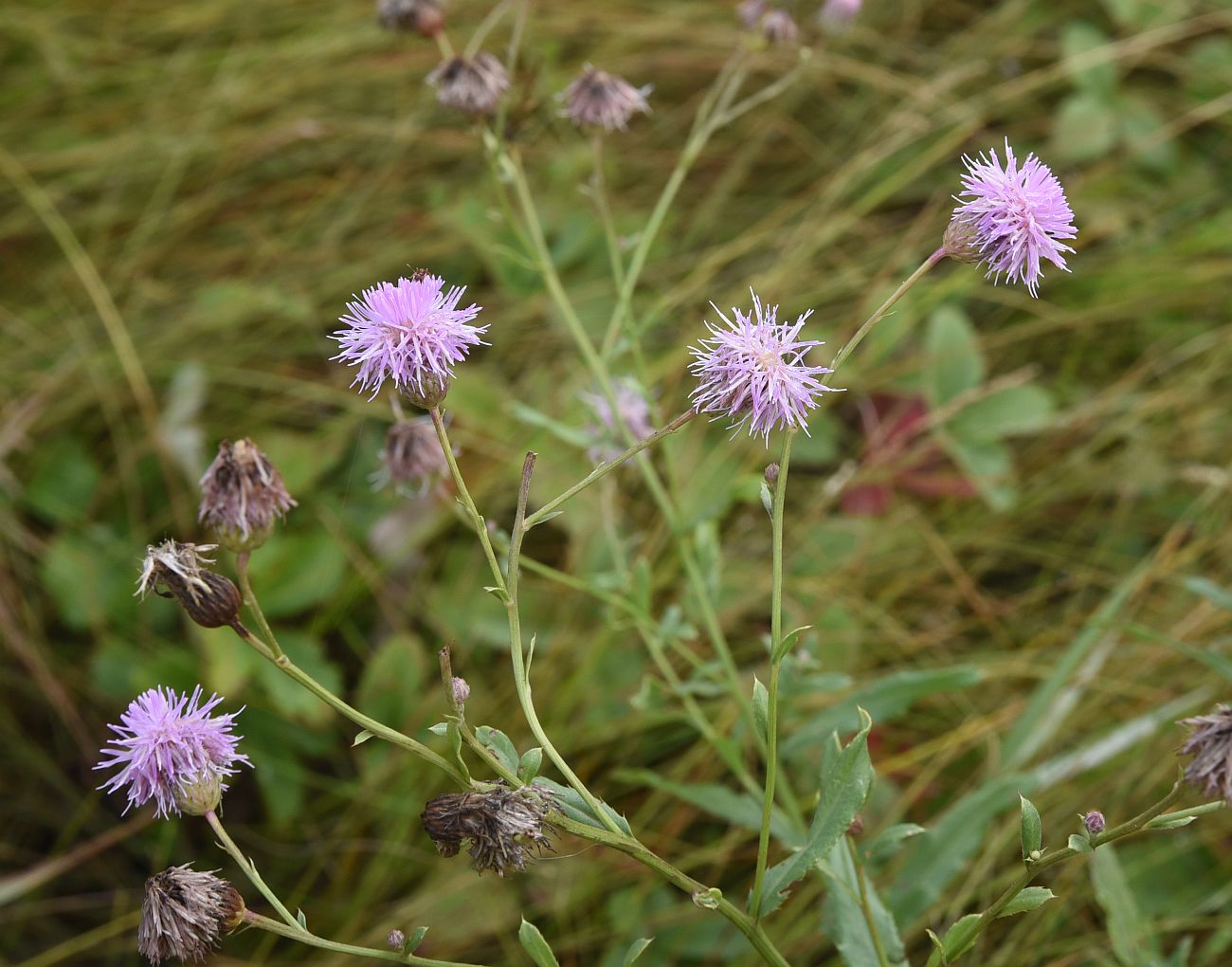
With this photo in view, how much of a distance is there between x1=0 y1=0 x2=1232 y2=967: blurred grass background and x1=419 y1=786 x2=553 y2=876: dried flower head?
58 centimetres

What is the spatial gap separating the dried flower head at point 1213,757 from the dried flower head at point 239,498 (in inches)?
35.3

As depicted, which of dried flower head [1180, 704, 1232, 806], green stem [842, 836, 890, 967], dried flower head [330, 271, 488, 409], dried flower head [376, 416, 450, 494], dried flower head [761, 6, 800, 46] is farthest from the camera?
dried flower head [761, 6, 800, 46]

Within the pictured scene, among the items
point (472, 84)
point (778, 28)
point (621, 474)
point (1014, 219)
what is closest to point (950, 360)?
point (621, 474)

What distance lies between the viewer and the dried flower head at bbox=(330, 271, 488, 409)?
3.79 ft

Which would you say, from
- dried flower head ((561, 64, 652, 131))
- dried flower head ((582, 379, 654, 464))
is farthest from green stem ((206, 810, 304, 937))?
dried flower head ((561, 64, 652, 131))

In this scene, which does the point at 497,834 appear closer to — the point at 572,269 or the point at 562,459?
the point at 562,459

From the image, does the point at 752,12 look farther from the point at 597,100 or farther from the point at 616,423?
the point at 616,423

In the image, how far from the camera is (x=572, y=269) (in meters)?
2.96

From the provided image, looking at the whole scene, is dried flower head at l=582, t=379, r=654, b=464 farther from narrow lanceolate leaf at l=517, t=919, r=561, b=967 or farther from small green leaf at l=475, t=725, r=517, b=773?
narrow lanceolate leaf at l=517, t=919, r=561, b=967

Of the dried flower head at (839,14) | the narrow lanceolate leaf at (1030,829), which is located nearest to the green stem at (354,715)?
the narrow lanceolate leaf at (1030,829)

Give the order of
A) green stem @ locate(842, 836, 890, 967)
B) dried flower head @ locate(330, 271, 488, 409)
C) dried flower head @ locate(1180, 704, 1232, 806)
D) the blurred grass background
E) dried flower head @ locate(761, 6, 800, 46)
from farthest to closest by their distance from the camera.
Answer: the blurred grass background → dried flower head @ locate(761, 6, 800, 46) → green stem @ locate(842, 836, 890, 967) → dried flower head @ locate(330, 271, 488, 409) → dried flower head @ locate(1180, 704, 1232, 806)

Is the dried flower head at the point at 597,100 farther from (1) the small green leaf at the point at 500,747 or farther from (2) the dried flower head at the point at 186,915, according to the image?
(2) the dried flower head at the point at 186,915

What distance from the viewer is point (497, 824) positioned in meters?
1.09

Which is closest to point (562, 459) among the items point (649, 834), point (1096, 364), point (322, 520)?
point (322, 520)
